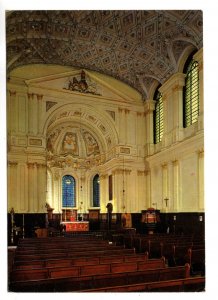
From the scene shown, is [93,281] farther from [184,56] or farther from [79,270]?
[184,56]

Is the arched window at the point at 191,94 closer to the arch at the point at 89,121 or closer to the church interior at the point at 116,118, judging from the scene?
the church interior at the point at 116,118

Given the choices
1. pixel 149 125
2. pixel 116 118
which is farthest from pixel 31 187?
pixel 149 125

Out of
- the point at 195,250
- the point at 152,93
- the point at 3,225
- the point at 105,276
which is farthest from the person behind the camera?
the point at 152,93

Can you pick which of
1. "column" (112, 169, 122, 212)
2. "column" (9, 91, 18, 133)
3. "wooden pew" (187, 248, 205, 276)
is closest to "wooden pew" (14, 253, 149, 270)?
"wooden pew" (187, 248, 205, 276)

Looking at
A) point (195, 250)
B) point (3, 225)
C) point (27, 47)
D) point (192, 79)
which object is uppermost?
point (27, 47)

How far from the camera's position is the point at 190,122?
16.7 metres

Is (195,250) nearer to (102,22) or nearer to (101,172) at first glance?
(102,22)

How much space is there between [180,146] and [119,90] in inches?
257

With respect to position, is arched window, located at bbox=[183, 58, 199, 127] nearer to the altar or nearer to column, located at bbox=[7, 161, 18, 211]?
the altar

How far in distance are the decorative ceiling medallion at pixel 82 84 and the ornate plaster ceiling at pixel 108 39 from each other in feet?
3.09

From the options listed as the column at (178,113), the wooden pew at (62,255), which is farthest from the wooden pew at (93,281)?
the column at (178,113)

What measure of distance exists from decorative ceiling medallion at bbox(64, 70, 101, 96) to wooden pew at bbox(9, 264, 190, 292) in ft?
55.0

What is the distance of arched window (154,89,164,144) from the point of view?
66.1 feet
